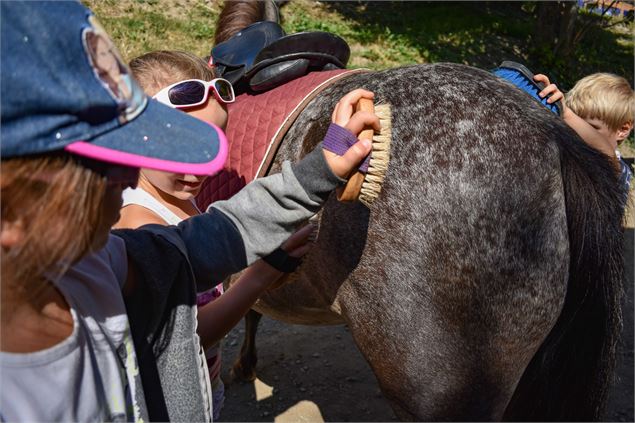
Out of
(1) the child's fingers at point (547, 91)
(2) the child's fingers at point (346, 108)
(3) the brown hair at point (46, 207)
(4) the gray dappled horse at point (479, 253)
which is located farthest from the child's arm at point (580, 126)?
(3) the brown hair at point (46, 207)

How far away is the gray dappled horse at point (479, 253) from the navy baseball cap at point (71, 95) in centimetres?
102

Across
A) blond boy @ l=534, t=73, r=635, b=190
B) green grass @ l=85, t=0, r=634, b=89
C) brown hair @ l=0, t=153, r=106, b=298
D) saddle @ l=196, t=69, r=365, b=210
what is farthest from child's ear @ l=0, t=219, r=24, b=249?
green grass @ l=85, t=0, r=634, b=89

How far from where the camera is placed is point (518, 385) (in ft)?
6.54

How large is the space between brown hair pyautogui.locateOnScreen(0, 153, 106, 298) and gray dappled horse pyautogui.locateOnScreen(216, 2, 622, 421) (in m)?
1.13

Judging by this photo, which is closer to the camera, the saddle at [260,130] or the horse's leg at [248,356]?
the saddle at [260,130]

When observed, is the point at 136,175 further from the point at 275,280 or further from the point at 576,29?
the point at 576,29

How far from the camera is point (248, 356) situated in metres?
3.29

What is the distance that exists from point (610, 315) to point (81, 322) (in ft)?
5.33

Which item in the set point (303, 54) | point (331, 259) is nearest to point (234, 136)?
point (303, 54)

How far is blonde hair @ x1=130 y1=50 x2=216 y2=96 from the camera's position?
1782mm

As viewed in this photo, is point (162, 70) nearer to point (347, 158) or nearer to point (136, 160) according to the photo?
point (347, 158)

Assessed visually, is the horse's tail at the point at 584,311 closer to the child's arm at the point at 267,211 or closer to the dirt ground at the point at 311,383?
the child's arm at the point at 267,211

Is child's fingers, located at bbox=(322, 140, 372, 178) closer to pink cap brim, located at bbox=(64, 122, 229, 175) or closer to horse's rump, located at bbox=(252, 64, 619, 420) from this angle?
pink cap brim, located at bbox=(64, 122, 229, 175)

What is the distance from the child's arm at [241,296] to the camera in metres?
1.33
